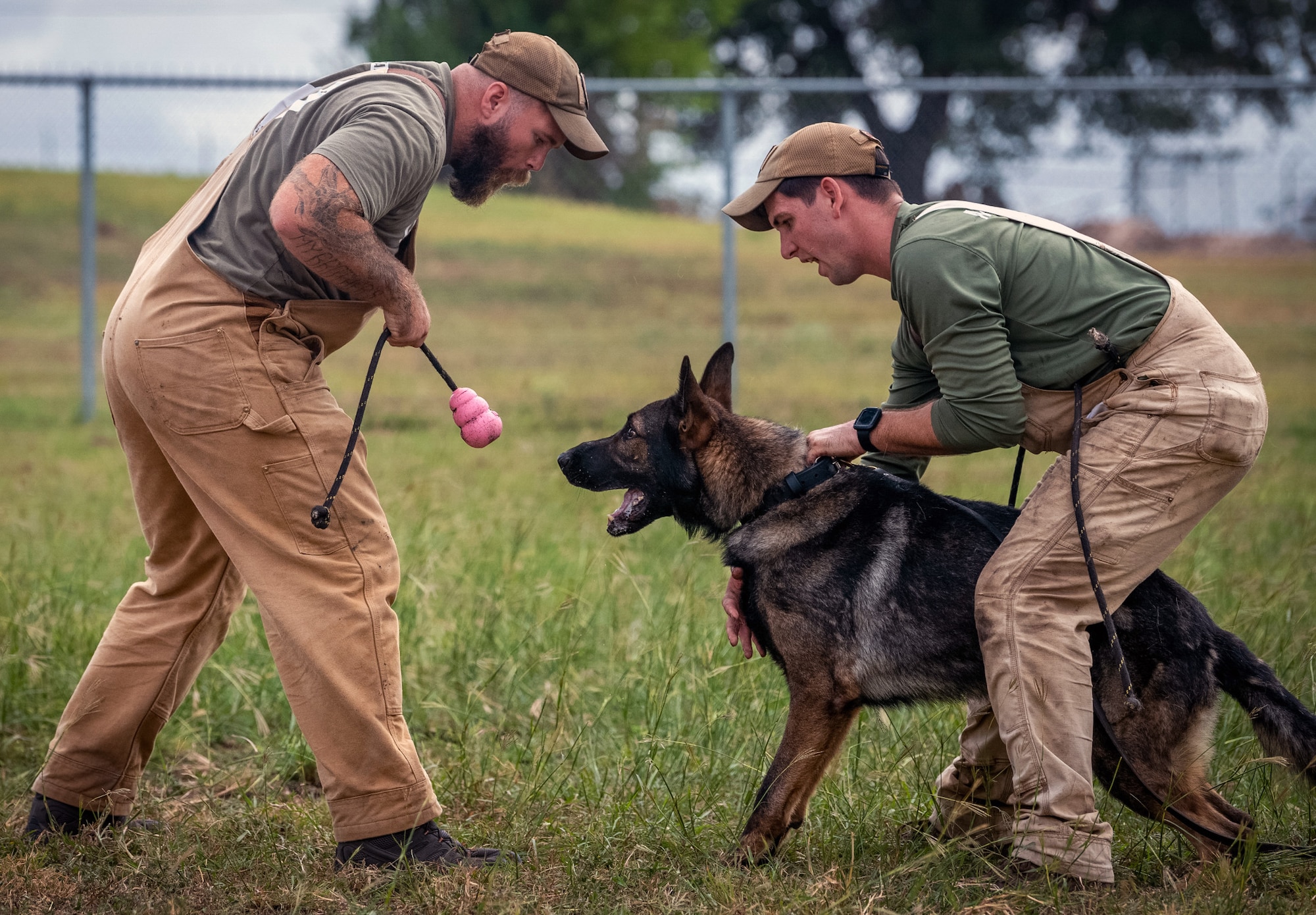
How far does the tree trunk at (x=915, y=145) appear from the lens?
909 cm

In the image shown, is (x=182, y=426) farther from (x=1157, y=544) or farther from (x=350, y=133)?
(x=1157, y=544)

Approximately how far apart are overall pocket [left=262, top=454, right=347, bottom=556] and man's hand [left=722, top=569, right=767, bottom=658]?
109 centimetres

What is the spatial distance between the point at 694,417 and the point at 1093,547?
3.79ft

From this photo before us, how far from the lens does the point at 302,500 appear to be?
9.37 ft

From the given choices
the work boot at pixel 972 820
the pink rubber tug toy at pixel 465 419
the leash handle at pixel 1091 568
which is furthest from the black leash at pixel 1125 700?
the pink rubber tug toy at pixel 465 419

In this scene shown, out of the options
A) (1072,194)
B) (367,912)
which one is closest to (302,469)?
(367,912)

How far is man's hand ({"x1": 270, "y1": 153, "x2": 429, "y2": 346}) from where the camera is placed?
8.43ft

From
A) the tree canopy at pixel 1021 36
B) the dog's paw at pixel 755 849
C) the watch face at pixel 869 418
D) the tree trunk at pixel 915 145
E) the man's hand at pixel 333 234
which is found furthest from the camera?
the tree canopy at pixel 1021 36

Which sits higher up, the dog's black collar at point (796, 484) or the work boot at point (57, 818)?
the dog's black collar at point (796, 484)

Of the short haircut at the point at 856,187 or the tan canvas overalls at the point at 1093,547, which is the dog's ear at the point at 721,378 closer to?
the short haircut at the point at 856,187

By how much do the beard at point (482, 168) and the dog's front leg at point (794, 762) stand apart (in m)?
1.64

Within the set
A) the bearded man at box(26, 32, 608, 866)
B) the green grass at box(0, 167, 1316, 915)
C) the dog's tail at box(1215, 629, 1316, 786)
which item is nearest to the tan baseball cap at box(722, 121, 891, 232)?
the bearded man at box(26, 32, 608, 866)

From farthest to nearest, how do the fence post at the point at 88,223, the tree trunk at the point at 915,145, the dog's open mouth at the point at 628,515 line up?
the tree trunk at the point at 915,145 → the fence post at the point at 88,223 → the dog's open mouth at the point at 628,515

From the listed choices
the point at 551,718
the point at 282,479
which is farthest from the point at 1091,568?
the point at 551,718
